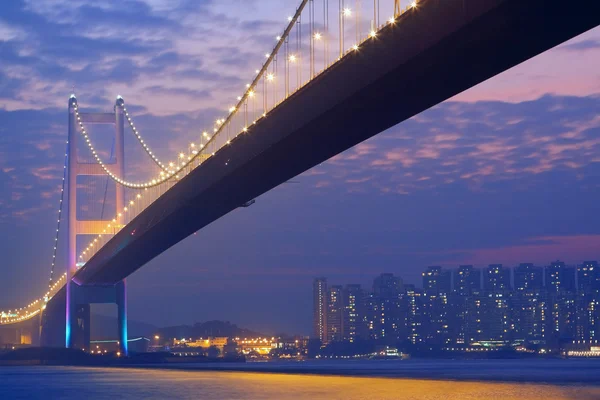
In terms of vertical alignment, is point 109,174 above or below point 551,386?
above

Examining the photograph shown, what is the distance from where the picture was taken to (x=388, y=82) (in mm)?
22984

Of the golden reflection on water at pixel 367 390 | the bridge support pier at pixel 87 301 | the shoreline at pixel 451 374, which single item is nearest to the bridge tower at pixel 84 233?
the bridge support pier at pixel 87 301

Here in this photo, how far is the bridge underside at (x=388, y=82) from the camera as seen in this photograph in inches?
745

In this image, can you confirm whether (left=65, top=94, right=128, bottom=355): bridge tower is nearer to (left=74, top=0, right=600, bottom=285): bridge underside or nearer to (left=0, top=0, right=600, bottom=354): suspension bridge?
(left=0, top=0, right=600, bottom=354): suspension bridge

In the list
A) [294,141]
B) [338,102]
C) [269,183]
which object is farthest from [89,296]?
[338,102]

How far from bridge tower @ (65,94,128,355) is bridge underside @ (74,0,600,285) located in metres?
21.7

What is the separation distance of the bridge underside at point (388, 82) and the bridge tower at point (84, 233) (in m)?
21.7

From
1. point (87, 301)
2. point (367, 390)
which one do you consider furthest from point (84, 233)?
point (367, 390)

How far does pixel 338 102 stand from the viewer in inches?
987

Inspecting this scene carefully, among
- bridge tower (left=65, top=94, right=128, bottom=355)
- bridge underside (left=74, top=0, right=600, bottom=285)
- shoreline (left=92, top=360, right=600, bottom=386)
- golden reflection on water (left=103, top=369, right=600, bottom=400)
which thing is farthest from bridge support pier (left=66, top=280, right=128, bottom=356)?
bridge underside (left=74, top=0, right=600, bottom=285)

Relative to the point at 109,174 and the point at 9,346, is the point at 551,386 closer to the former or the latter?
the point at 109,174

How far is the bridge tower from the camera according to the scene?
5994 centimetres

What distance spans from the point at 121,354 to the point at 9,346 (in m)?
37.8

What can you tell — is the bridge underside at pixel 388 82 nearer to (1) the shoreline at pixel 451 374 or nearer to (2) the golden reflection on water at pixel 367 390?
(2) the golden reflection on water at pixel 367 390
